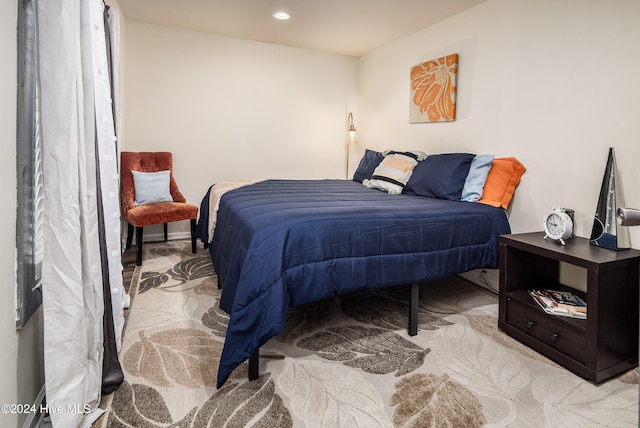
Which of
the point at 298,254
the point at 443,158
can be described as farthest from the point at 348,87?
the point at 298,254

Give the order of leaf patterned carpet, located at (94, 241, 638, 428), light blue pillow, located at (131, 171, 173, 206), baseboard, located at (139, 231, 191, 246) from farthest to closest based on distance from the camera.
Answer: baseboard, located at (139, 231, 191, 246) < light blue pillow, located at (131, 171, 173, 206) < leaf patterned carpet, located at (94, 241, 638, 428)

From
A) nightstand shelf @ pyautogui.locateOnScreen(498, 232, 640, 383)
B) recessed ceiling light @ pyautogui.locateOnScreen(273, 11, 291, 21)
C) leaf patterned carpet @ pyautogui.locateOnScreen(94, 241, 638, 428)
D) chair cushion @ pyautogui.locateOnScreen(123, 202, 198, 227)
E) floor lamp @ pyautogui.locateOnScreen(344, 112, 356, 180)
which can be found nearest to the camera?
leaf patterned carpet @ pyautogui.locateOnScreen(94, 241, 638, 428)

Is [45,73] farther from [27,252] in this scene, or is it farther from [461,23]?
[461,23]

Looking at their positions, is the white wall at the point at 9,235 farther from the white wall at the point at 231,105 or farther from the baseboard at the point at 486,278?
the white wall at the point at 231,105

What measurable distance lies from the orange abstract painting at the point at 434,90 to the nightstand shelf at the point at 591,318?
172 centimetres

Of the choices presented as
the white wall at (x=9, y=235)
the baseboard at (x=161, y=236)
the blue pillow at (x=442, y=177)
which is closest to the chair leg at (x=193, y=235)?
the baseboard at (x=161, y=236)

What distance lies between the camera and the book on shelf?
6.58 ft

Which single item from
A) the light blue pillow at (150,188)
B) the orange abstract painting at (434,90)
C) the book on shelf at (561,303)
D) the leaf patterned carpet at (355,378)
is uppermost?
the orange abstract painting at (434,90)

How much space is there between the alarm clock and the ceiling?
2.03 m

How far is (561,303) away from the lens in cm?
210

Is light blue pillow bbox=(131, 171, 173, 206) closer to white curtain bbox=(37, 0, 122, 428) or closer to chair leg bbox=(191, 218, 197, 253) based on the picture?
chair leg bbox=(191, 218, 197, 253)

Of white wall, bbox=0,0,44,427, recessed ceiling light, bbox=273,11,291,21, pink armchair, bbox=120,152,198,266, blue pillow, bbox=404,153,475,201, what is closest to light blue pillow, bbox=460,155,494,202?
blue pillow, bbox=404,153,475,201

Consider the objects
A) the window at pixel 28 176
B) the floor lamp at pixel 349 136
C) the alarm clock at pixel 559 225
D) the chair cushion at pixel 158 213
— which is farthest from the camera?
the floor lamp at pixel 349 136

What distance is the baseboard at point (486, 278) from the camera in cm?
302
